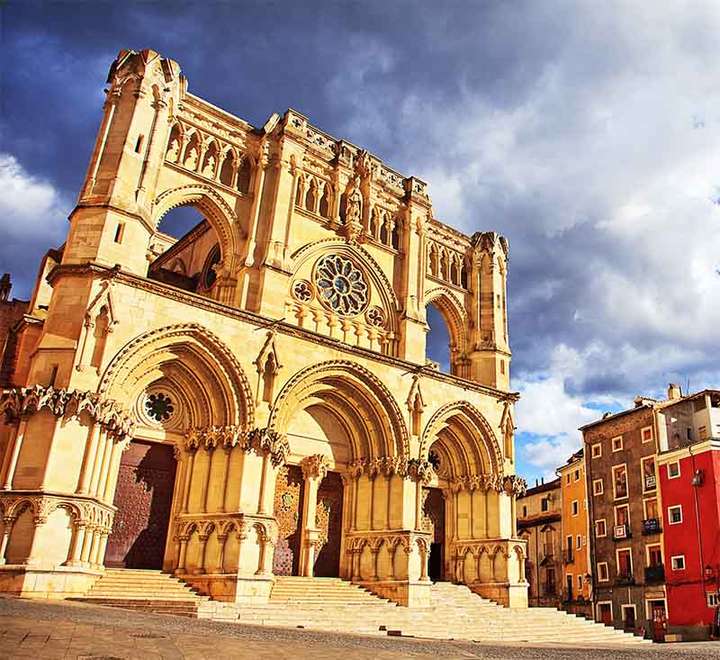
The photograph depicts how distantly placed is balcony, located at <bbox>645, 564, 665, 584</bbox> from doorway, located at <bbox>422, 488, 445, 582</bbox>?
51.0 feet

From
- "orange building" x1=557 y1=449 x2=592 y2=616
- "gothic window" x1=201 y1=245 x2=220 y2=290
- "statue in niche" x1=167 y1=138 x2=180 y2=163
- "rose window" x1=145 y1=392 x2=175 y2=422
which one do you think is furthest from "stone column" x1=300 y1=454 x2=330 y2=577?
"orange building" x1=557 y1=449 x2=592 y2=616

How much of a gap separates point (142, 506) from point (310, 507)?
5.20m

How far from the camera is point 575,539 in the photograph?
40.7 metres

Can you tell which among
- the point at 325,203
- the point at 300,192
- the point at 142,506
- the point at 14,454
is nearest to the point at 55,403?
the point at 14,454

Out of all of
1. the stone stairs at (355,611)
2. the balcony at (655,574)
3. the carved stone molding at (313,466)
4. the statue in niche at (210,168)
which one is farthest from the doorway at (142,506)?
the balcony at (655,574)

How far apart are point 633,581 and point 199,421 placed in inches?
1061

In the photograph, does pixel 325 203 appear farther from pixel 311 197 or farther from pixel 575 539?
pixel 575 539

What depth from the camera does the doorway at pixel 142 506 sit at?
690 inches

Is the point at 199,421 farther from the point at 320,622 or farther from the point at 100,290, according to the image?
the point at 320,622

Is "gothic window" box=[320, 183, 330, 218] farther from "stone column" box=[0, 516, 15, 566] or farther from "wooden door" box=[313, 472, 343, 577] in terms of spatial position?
"stone column" box=[0, 516, 15, 566]

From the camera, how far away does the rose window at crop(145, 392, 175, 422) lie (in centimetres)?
1862

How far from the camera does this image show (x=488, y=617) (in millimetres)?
19625

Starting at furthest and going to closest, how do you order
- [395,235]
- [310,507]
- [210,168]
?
[395,235] < [210,168] < [310,507]

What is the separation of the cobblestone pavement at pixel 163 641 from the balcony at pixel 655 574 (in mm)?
23778
